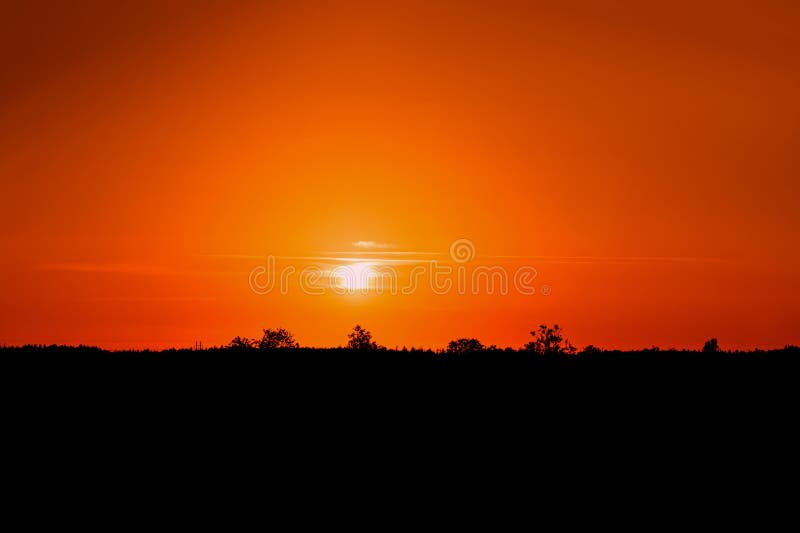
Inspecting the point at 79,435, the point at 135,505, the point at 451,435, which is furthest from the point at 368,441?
the point at 79,435

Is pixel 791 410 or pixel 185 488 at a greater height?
pixel 791 410

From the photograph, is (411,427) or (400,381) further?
(400,381)

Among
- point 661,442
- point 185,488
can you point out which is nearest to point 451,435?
point 661,442

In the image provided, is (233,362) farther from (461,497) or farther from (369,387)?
(461,497)

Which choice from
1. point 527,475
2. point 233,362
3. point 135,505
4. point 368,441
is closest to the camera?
point 135,505

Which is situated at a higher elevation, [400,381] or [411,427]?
[400,381]

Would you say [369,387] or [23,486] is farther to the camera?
[369,387]

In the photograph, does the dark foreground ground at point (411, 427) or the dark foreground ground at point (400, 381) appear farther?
the dark foreground ground at point (400, 381)

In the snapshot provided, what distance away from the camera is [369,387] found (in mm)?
28453

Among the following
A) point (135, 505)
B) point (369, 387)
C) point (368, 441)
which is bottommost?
point (135, 505)

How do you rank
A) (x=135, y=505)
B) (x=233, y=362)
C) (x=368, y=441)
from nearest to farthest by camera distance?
(x=135, y=505)
(x=368, y=441)
(x=233, y=362)

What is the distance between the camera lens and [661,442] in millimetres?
24984

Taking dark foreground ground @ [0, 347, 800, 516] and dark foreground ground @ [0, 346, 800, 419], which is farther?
dark foreground ground @ [0, 346, 800, 419]

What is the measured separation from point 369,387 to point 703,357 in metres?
13.7
